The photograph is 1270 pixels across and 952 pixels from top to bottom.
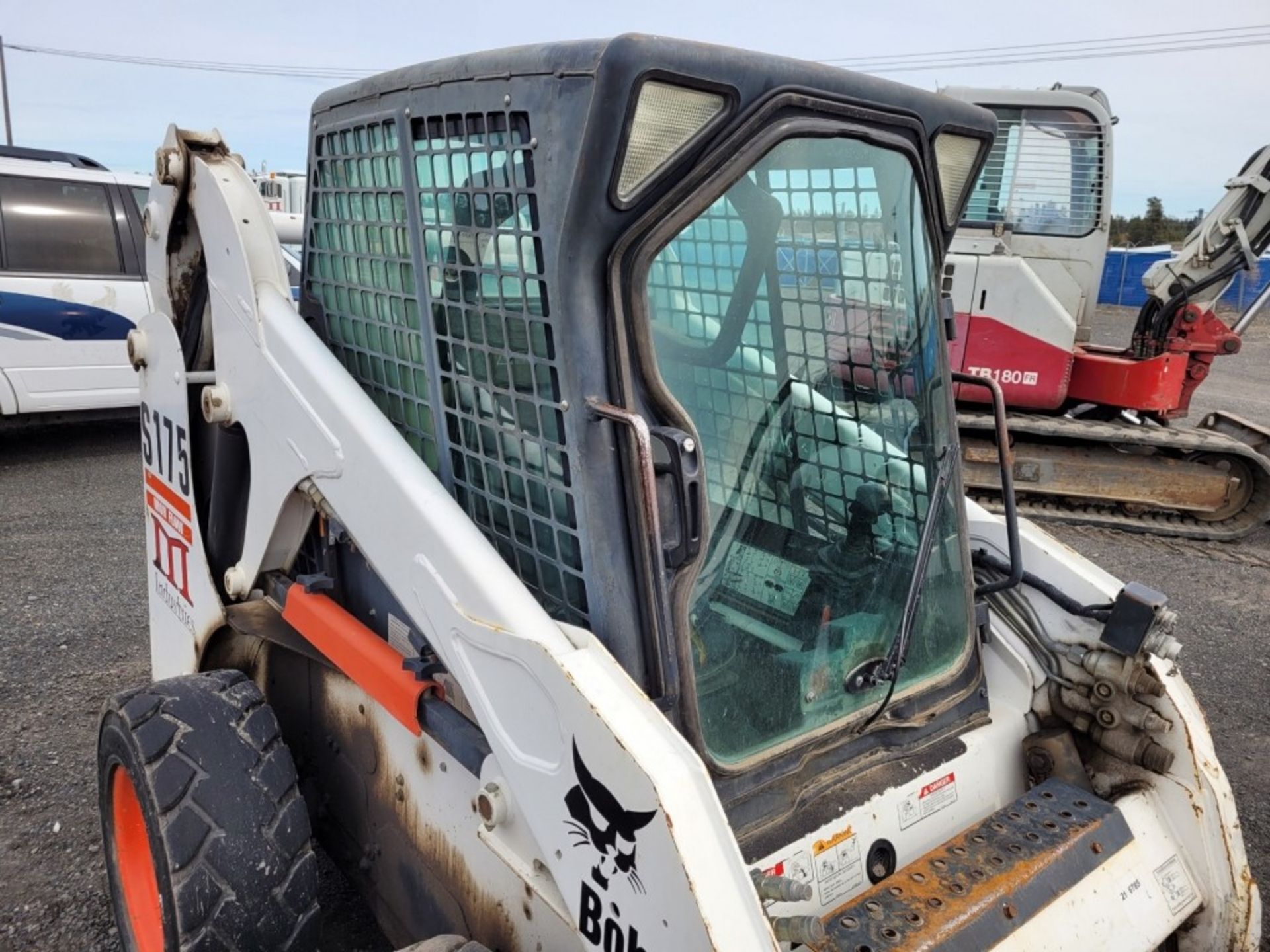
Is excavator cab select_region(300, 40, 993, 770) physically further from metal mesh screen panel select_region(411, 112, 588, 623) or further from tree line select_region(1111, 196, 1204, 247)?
tree line select_region(1111, 196, 1204, 247)

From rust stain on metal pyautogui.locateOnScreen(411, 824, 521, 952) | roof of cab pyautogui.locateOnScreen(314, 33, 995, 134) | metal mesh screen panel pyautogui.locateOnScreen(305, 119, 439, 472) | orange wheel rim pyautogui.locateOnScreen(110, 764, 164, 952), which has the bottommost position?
orange wheel rim pyautogui.locateOnScreen(110, 764, 164, 952)

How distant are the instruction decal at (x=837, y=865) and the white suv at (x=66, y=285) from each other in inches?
244

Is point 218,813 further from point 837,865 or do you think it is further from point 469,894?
point 837,865

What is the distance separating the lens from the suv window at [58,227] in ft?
21.6

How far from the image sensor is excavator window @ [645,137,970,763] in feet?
5.45

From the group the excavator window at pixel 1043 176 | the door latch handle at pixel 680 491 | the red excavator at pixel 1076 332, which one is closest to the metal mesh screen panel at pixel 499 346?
the door latch handle at pixel 680 491

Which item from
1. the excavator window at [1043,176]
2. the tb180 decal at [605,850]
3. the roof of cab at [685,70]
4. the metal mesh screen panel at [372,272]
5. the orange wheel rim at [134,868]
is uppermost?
the excavator window at [1043,176]

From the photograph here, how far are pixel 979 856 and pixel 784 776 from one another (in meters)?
0.42

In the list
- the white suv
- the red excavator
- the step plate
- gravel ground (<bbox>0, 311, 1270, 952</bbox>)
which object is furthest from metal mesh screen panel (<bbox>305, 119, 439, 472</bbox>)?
the red excavator

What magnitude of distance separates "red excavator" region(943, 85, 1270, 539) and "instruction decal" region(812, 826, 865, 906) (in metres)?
5.40

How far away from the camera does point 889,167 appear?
5.84ft

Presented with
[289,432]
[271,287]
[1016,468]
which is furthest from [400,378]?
[1016,468]

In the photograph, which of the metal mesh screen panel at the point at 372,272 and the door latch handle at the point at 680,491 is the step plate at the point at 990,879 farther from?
the metal mesh screen panel at the point at 372,272

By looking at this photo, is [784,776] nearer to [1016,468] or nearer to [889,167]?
[889,167]
